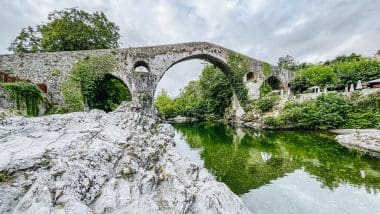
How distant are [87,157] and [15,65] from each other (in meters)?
12.0

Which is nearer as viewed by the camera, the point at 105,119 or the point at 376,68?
the point at 105,119

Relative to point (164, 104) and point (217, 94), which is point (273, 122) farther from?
point (164, 104)

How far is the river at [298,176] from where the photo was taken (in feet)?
13.8

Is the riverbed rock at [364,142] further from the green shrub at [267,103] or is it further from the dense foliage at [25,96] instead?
the dense foliage at [25,96]

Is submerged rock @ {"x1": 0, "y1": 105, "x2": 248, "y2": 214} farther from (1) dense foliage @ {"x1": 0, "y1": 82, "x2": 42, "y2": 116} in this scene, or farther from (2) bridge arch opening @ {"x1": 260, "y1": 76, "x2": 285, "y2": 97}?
(2) bridge arch opening @ {"x1": 260, "y1": 76, "x2": 285, "y2": 97}

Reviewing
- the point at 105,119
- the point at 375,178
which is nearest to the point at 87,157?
the point at 105,119

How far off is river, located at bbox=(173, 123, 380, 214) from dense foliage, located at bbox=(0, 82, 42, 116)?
720 centimetres

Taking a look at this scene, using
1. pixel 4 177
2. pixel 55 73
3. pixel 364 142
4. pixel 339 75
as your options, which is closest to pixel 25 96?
pixel 55 73

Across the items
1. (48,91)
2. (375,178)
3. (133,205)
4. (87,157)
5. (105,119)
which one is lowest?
(375,178)

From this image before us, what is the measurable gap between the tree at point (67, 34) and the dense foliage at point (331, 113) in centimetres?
1506

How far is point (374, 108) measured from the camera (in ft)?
41.0

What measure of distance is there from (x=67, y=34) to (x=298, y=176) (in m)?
17.4

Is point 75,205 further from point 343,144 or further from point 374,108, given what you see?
point 374,108

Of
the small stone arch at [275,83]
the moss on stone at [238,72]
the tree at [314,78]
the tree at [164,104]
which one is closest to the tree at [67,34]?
the moss on stone at [238,72]
